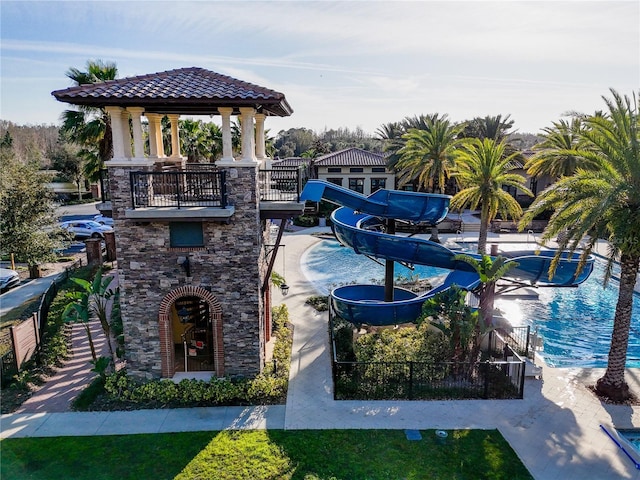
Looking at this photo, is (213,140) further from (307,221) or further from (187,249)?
(187,249)

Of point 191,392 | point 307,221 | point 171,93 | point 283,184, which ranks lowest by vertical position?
point 191,392

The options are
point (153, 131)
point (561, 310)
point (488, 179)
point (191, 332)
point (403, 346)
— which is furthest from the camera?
point (488, 179)

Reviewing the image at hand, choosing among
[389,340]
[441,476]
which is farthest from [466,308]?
[441,476]

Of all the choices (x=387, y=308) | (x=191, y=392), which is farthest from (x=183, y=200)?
(x=387, y=308)

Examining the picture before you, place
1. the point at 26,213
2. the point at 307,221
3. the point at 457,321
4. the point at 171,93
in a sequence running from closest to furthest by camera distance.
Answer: the point at 171,93 → the point at 457,321 → the point at 26,213 → the point at 307,221

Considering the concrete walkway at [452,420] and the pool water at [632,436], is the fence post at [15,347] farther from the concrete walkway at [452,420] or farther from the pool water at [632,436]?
the pool water at [632,436]
